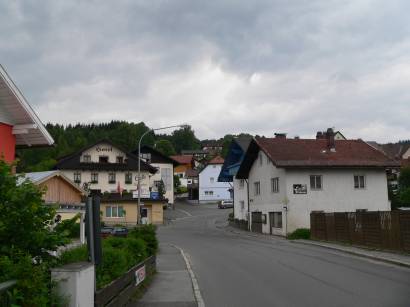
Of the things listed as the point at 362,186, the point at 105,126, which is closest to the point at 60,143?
the point at 105,126

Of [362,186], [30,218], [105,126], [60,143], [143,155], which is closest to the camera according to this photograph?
[30,218]

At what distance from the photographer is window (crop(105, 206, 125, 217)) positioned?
63875mm

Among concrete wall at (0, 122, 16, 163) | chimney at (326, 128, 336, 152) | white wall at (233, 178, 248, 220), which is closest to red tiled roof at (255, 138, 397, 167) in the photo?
chimney at (326, 128, 336, 152)

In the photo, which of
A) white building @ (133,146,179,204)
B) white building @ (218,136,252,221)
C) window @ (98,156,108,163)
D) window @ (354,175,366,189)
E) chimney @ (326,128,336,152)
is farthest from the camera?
white building @ (133,146,179,204)

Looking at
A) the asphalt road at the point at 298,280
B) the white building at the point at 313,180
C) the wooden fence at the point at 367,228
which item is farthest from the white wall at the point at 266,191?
the asphalt road at the point at 298,280

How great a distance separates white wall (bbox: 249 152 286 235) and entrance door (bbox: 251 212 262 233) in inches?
18.5

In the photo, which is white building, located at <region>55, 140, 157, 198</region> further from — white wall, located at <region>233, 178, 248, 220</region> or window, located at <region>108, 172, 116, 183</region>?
white wall, located at <region>233, 178, 248, 220</region>

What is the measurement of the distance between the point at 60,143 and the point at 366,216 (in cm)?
8993

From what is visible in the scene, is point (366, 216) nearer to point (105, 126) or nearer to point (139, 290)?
point (139, 290)

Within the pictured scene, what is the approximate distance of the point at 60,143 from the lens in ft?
360

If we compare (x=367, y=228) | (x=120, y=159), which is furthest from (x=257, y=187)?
(x=120, y=159)

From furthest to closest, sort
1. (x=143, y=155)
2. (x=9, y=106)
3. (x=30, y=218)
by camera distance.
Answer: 1. (x=143, y=155)
2. (x=9, y=106)
3. (x=30, y=218)

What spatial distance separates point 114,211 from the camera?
64.2 m

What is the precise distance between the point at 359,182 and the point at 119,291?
3599 cm
